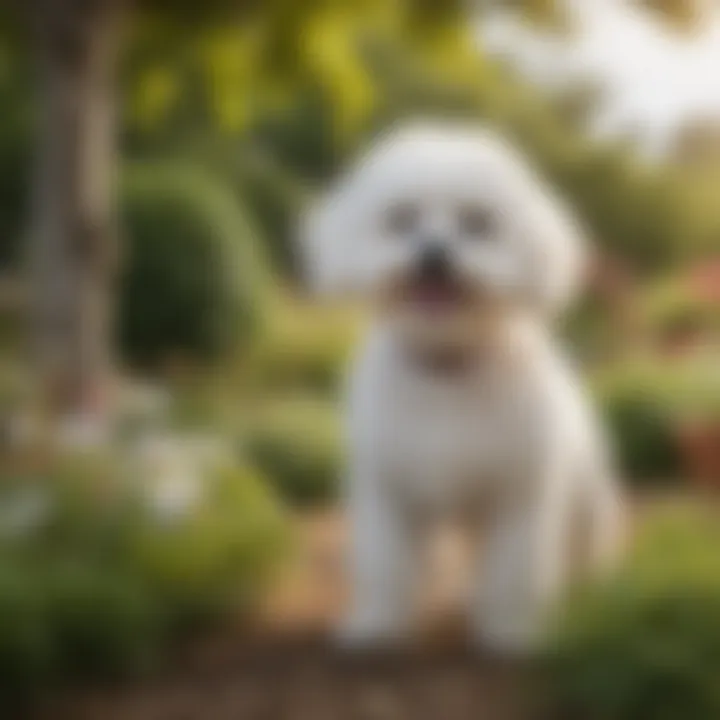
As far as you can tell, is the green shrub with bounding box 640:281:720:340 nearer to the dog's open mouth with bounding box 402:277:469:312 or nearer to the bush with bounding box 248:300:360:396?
the bush with bounding box 248:300:360:396

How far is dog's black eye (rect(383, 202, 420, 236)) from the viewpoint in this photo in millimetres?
998

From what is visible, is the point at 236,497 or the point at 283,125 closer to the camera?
the point at 236,497

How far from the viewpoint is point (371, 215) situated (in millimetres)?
1007

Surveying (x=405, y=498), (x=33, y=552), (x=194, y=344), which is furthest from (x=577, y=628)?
Answer: (x=194, y=344)

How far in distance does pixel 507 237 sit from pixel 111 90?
1.72 feet

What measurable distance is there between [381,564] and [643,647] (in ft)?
0.77

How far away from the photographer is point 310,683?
3.44 feet

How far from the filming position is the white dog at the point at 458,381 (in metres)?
0.99

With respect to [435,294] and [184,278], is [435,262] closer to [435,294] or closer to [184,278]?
[435,294]

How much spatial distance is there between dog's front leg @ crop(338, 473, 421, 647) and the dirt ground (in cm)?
2

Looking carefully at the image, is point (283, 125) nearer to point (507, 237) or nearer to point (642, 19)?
point (642, 19)

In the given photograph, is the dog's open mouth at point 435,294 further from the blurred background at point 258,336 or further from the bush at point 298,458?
the bush at point 298,458

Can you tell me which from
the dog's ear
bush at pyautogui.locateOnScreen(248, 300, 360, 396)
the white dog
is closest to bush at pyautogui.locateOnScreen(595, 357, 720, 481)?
bush at pyautogui.locateOnScreen(248, 300, 360, 396)

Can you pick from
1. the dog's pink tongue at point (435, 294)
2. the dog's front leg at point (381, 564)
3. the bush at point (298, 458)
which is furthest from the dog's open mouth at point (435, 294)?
the bush at point (298, 458)
